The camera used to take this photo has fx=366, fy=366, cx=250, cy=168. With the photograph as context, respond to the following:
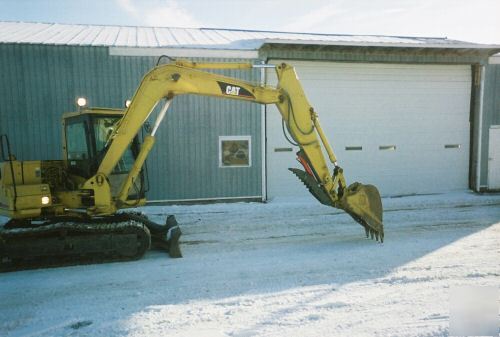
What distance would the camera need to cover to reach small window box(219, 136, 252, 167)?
10781 millimetres

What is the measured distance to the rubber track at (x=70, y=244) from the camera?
18.0 ft

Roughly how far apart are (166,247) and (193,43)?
6879mm

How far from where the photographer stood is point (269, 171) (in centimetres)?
1130

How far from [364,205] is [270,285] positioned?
2609mm

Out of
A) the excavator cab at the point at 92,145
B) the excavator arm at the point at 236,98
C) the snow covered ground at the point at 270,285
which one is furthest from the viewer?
the excavator cab at the point at 92,145

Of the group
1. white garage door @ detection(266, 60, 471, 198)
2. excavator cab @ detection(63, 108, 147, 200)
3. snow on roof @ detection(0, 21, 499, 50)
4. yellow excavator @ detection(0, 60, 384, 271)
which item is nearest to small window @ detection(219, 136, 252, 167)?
white garage door @ detection(266, 60, 471, 198)

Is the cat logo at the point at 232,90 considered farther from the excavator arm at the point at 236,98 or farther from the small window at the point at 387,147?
the small window at the point at 387,147

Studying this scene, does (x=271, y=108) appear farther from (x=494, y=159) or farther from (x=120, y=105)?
(x=494, y=159)

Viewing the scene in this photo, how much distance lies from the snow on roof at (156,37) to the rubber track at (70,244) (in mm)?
6064

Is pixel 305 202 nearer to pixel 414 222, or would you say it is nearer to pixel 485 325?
pixel 414 222

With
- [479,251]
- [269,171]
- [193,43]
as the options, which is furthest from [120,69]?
[479,251]

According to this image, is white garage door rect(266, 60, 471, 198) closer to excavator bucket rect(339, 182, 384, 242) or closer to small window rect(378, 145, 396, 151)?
small window rect(378, 145, 396, 151)

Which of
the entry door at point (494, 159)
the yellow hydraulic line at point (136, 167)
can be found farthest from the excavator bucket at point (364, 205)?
the entry door at point (494, 159)

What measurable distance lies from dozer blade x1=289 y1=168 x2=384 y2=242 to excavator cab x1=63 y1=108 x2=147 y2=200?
3113mm
